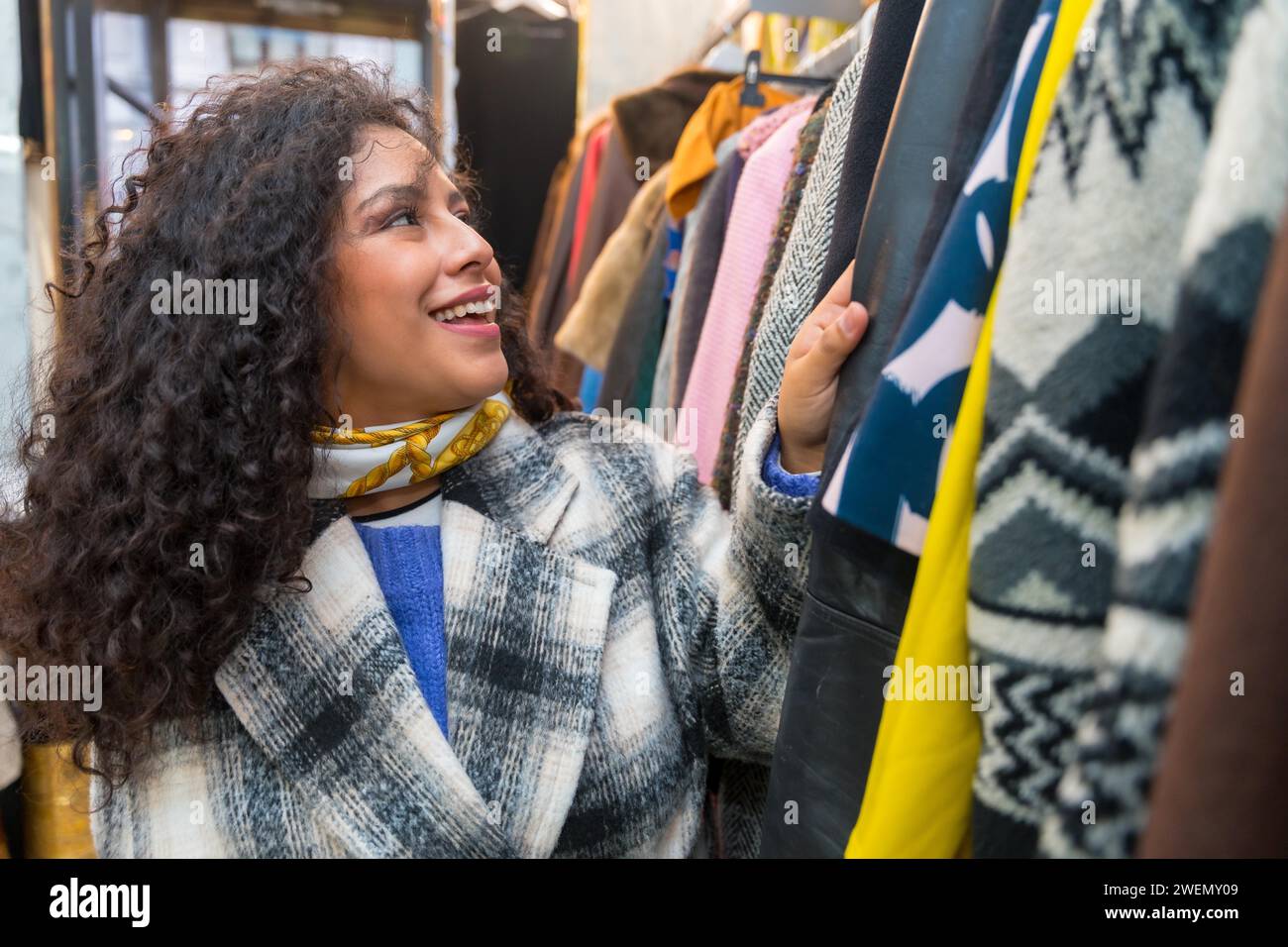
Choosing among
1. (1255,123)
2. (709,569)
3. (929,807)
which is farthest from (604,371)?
(1255,123)

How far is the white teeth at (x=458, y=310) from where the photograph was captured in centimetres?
108

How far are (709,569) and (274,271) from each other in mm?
573

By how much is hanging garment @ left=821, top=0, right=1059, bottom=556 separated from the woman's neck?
25.3 inches

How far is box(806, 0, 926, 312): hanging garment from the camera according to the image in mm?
817

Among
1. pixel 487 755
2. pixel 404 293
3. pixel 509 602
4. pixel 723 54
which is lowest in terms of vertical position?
pixel 487 755

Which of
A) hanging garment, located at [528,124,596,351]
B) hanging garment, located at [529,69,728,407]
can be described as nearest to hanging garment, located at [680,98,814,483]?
hanging garment, located at [529,69,728,407]

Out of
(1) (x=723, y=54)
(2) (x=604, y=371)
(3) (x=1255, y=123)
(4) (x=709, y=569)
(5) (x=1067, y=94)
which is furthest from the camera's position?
(1) (x=723, y=54)

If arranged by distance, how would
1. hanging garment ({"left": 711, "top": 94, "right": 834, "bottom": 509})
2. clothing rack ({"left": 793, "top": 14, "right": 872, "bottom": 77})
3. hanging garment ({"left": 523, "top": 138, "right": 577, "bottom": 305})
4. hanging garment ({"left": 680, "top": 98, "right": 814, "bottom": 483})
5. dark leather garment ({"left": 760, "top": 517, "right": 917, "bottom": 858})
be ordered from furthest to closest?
hanging garment ({"left": 523, "top": 138, "right": 577, "bottom": 305}) → clothing rack ({"left": 793, "top": 14, "right": 872, "bottom": 77}) → hanging garment ({"left": 680, "top": 98, "right": 814, "bottom": 483}) → hanging garment ({"left": 711, "top": 94, "right": 834, "bottom": 509}) → dark leather garment ({"left": 760, "top": 517, "right": 917, "bottom": 858})

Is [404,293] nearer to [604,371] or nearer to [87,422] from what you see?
[87,422]

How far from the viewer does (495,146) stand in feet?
8.68

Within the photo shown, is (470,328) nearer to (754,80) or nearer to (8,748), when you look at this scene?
(8,748)

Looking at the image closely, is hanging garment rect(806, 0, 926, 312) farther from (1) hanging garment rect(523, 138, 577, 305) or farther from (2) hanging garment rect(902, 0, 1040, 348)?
(1) hanging garment rect(523, 138, 577, 305)

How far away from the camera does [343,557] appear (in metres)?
1.06

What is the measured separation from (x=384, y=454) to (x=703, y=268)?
70 cm
